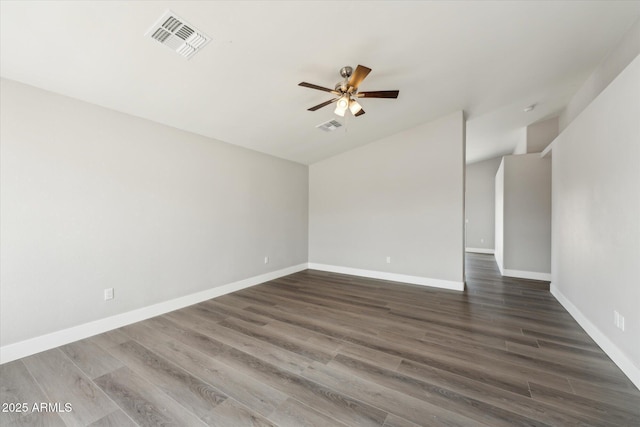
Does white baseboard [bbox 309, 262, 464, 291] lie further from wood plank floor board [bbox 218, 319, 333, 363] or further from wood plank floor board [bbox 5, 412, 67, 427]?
wood plank floor board [bbox 5, 412, 67, 427]

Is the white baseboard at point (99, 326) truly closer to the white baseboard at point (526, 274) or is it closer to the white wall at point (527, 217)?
the white baseboard at point (526, 274)

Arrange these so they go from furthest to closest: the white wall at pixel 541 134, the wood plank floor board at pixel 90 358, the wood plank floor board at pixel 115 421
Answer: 1. the white wall at pixel 541 134
2. the wood plank floor board at pixel 90 358
3. the wood plank floor board at pixel 115 421

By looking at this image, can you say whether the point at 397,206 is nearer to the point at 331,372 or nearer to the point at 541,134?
the point at 331,372

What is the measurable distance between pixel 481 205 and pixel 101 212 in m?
9.88

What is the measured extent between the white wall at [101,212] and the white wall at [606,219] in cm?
463

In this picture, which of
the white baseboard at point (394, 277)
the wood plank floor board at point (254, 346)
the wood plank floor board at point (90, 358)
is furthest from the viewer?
the white baseboard at point (394, 277)

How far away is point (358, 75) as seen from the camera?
7.84ft

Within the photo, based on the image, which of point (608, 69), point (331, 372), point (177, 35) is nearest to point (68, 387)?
point (331, 372)

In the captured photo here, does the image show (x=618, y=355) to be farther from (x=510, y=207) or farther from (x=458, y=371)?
(x=510, y=207)

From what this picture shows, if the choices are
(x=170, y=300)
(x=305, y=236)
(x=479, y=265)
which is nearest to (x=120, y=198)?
(x=170, y=300)

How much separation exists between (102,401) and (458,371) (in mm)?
2747

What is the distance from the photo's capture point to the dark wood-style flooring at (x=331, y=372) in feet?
5.35

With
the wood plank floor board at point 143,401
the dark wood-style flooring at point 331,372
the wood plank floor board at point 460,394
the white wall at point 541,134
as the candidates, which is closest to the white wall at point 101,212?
the dark wood-style flooring at point 331,372

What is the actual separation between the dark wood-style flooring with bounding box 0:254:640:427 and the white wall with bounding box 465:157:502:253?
5581mm
